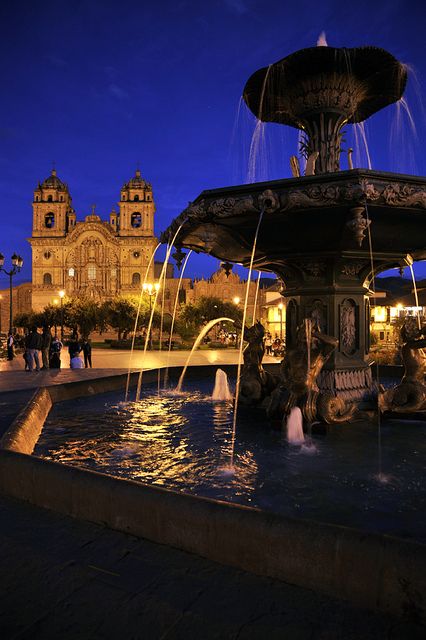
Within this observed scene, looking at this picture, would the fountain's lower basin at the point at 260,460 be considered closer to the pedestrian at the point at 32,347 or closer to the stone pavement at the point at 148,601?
the stone pavement at the point at 148,601

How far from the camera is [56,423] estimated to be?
19.4ft

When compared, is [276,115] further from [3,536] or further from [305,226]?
[3,536]

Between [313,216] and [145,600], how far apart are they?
14.0ft

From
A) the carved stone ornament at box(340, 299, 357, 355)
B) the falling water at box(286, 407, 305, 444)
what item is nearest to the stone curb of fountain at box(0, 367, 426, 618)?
the falling water at box(286, 407, 305, 444)

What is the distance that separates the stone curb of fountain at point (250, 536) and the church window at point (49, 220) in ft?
256

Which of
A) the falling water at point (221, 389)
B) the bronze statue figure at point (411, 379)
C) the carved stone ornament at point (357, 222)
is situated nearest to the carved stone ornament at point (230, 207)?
the carved stone ornament at point (357, 222)

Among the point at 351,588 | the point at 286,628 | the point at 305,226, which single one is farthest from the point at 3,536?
the point at 305,226

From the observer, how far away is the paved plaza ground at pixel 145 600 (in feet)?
6.06

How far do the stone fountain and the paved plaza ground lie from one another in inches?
132

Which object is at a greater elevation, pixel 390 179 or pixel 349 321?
pixel 390 179

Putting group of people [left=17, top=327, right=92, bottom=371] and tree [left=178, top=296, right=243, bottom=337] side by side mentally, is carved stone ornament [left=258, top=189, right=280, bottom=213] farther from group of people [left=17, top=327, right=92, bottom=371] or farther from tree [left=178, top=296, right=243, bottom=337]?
tree [left=178, top=296, right=243, bottom=337]

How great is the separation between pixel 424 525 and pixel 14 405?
5.87m

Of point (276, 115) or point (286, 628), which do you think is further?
point (276, 115)

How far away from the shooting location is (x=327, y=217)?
5289mm
